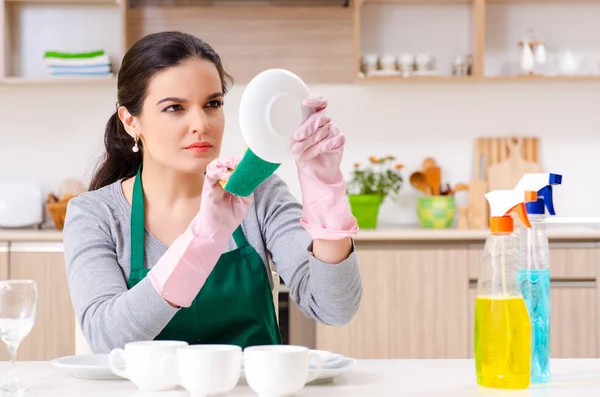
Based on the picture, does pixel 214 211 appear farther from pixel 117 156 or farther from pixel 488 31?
pixel 488 31

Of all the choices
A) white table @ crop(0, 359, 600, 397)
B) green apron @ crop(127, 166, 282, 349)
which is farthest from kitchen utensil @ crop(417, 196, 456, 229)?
white table @ crop(0, 359, 600, 397)

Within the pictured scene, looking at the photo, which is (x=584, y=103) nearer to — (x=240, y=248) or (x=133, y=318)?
(x=240, y=248)

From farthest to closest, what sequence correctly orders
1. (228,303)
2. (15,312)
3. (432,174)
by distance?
(432,174) < (228,303) < (15,312)

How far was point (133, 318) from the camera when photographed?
4.95ft

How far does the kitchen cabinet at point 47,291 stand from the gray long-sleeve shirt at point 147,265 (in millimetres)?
1722

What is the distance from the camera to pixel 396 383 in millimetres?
1295

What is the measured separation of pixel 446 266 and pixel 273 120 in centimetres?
244

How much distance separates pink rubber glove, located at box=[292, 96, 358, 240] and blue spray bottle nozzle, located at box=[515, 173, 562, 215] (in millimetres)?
280

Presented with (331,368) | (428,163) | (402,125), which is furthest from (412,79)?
(331,368)

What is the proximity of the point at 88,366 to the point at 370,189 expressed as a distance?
105 inches

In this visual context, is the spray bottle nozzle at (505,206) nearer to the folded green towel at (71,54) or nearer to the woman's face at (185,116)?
the woman's face at (185,116)

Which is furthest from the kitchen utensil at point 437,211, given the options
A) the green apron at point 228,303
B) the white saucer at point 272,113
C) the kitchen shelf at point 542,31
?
the white saucer at point 272,113

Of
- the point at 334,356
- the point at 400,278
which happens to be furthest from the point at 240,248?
the point at 400,278

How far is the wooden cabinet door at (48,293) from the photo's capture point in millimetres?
3562
